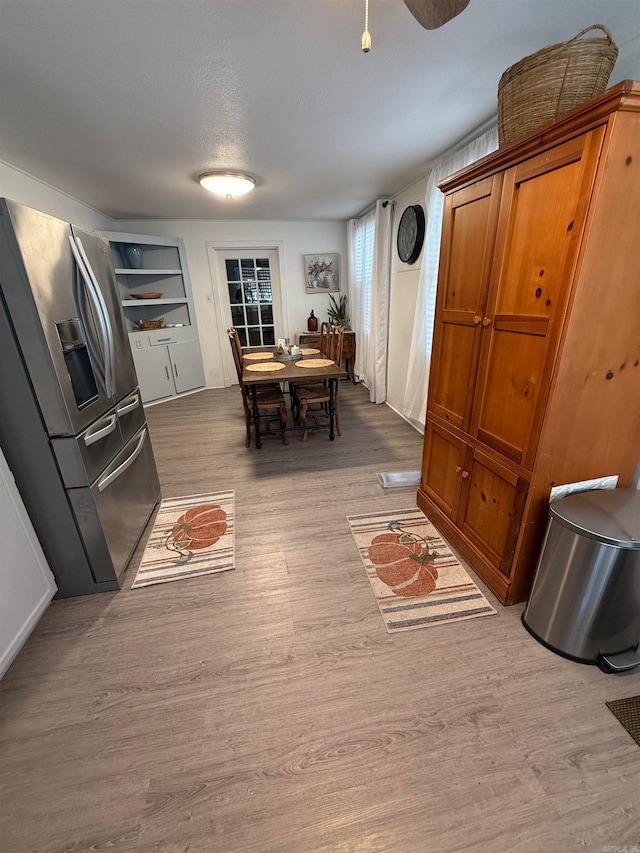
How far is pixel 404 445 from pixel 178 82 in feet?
9.61

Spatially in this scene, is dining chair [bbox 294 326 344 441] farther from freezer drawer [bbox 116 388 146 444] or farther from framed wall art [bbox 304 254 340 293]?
framed wall art [bbox 304 254 340 293]

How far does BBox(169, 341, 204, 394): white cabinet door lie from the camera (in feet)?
16.7

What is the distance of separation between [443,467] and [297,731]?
1.48m

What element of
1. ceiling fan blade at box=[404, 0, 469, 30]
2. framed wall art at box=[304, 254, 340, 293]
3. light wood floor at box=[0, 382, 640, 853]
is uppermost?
ceiling fan blade at box=[404, 0, 469, 30]

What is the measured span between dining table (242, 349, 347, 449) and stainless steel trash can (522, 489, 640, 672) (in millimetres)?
2009

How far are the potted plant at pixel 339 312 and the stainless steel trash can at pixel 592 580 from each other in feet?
15.2

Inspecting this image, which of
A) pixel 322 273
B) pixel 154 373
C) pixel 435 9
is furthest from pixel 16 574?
pixel 322 273

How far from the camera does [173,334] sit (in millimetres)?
5008

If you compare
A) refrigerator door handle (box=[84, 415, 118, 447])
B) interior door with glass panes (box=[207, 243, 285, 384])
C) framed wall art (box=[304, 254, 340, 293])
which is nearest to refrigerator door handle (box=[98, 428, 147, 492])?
refrigerator door handle (box=[84, 415, 118, 447])

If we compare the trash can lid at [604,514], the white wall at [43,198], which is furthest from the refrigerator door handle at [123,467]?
the white wall at [43,198]

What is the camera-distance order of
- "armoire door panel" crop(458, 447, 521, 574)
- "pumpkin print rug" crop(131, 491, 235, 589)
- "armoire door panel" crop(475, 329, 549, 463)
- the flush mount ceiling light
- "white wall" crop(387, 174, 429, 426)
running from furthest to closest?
1. "white wall" crop(387, 174, 429, 426)
2. the flush mount ceiling light
3. "pumpkin print rug" crop(131, 491, 235, 589)
4. "armoire door panel" crop(458, 447, 521, 574)
5. "armoire door panel" crop(475, 329, 549, 463)

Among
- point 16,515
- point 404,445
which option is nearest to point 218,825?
point 16,515

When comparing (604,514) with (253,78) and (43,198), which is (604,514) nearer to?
(253,78)

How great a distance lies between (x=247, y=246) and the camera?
520 centimetres
